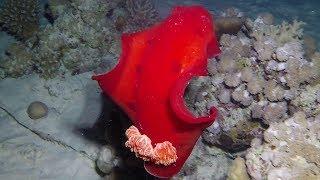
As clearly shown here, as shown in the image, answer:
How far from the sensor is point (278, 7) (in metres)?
10.2

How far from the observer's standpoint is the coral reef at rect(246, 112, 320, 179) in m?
3.03

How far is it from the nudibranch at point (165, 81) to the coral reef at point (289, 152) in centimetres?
81

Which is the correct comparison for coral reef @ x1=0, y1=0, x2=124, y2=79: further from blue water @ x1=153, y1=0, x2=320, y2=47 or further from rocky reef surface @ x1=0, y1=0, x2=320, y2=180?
blue water @ x1=153, y1=0, x2=320, y2=47

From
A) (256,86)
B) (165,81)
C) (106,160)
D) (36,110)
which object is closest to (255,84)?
(256,86)

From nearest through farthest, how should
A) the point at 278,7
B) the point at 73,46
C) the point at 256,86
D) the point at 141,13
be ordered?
1. the point at 256,86
2. the point at 73,46
3. the point at 141,13
4. the point at 278,7

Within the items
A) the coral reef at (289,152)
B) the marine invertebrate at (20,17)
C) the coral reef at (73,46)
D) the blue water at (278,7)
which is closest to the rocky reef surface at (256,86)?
the coral reef at (289,152)

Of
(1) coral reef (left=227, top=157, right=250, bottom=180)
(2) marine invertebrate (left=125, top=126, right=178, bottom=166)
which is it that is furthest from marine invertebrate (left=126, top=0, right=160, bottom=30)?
(2) marine invertebrate (left=125, top=126, right=178, bottom=166)

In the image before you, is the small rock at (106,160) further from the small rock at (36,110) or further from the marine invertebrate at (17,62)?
Result: the marine invertebrate at (17,62)

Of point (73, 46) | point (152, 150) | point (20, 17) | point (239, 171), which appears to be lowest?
point (73, 46)

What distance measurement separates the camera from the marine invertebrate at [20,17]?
23.3 feet

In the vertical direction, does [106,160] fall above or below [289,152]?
below

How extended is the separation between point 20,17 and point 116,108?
12.1 feet

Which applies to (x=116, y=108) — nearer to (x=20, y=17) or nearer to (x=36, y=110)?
(x=36, y=110)

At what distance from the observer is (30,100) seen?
20.0 feet
